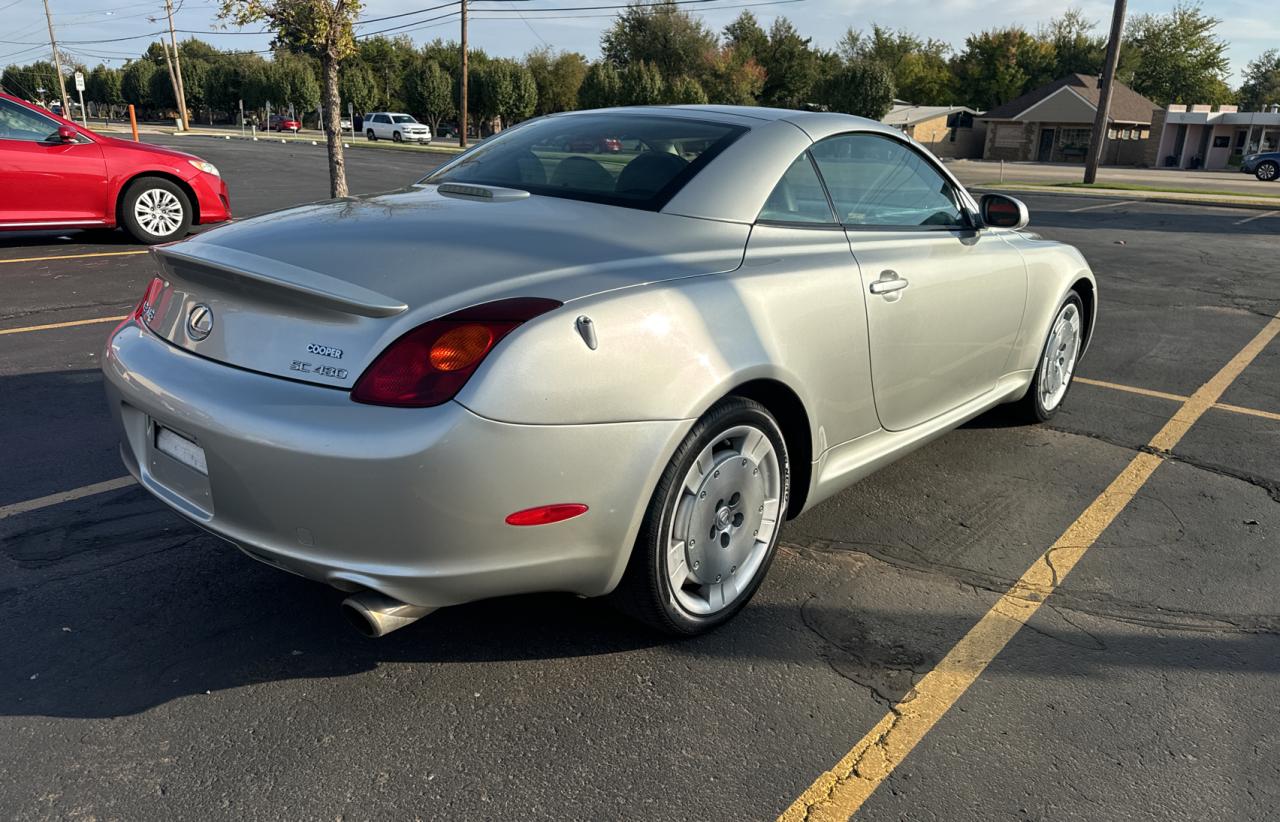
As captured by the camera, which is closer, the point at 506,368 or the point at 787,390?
the point at 506,368

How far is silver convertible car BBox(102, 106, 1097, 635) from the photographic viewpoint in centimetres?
222

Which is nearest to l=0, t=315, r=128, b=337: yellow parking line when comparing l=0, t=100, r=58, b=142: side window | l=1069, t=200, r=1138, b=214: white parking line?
l=0, t=100, r=58, b=142: side window

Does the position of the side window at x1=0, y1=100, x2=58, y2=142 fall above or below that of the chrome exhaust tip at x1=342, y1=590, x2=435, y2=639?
above

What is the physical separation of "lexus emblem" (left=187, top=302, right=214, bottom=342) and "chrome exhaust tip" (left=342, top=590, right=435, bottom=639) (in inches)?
33.2

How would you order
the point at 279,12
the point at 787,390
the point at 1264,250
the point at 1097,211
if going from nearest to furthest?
the point at 787,390 → the point at 279,12 → the point at 1264,250 → the point at 1097,211

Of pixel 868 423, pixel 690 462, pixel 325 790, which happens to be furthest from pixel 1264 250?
pixel 325 790

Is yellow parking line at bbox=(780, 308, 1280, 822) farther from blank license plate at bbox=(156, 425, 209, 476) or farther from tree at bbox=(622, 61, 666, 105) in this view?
tree at bbox=(622, 61, 666, 105)

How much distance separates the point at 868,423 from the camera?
129 inches

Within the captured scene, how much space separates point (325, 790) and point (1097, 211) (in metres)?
21.0

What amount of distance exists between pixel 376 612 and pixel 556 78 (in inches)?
2719

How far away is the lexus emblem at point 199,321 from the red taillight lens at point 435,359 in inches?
24.3

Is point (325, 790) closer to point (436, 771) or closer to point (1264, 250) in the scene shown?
point (436, 771)

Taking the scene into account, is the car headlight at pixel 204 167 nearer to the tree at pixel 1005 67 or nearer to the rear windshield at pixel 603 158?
the rear windshield at pixel 603 158

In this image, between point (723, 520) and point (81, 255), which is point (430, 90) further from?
point (723, 520)
